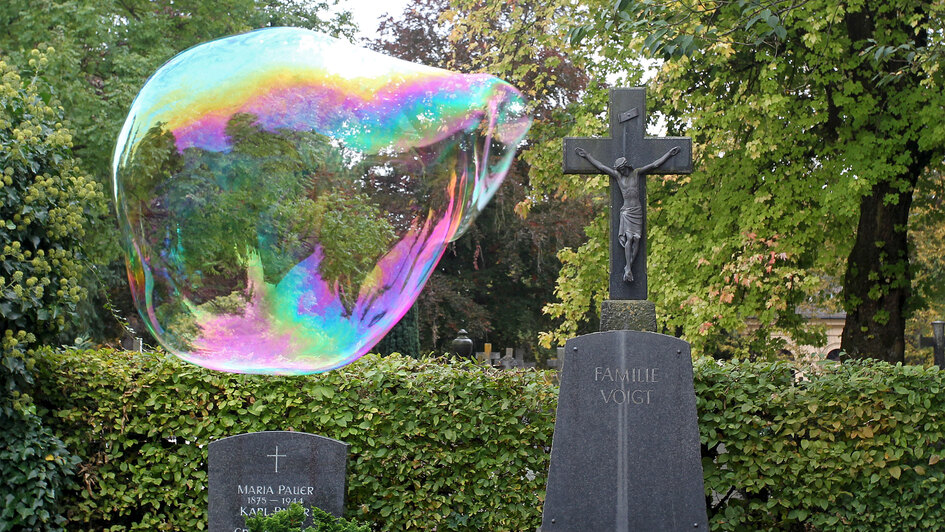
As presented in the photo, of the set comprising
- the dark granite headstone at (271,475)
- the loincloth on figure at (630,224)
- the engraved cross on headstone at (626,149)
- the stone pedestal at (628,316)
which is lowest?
the dark granite headstone at (271,475)

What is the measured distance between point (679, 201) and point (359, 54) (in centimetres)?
788

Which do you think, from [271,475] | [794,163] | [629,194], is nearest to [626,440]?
[629,194]

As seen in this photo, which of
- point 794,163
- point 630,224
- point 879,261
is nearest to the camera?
point 630,224

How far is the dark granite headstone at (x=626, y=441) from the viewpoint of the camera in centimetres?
646

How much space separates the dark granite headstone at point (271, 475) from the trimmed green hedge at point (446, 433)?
580 mm

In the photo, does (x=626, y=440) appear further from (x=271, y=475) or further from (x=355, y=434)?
(x=271, y=475)

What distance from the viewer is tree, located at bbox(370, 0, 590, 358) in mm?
21141

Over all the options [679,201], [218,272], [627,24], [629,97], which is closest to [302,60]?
[218,272]

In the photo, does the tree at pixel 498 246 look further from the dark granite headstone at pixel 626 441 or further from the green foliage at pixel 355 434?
the dark granite headstone at pixel 626 441

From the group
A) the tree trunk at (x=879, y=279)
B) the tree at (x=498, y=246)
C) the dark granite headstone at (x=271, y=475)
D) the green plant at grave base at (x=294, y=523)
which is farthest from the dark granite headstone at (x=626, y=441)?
the tree at (x=498, y=246)

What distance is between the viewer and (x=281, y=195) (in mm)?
5977

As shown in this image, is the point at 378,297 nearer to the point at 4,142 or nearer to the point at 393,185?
the point at 393,185

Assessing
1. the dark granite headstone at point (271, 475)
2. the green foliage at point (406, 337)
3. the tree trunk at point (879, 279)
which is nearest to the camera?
the dark granite headstone at point (271, 475)

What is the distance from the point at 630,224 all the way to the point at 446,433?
2.30 meters
